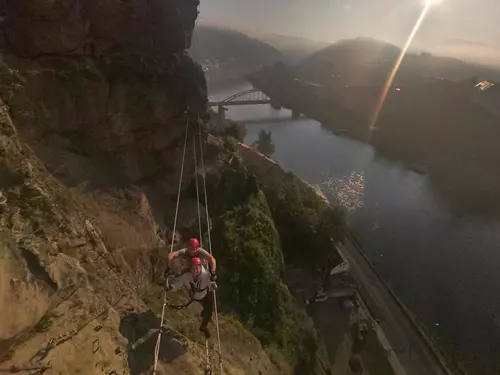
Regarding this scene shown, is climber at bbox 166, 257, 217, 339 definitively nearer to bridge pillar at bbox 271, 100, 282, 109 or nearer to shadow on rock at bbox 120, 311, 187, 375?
shadow on rock at bbox 120, 311, 187, 375

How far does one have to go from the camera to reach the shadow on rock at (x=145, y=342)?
17.2ft

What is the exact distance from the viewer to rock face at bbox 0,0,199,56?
9211mm

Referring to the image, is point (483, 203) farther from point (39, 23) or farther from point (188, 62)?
point (39, 23)

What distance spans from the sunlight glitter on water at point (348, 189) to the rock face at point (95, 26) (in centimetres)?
2337

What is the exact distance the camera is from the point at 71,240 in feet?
21.6

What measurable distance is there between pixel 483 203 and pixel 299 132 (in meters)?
29.1

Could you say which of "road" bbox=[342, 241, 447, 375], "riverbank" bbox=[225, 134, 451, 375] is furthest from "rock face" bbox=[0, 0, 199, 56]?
"road" bbox=[342, 241, 447, 375]

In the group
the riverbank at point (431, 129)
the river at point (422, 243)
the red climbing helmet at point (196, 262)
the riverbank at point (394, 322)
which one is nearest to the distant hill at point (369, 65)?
the riverbank at point (431, 129)

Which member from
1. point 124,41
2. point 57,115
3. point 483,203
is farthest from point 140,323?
point 483,203

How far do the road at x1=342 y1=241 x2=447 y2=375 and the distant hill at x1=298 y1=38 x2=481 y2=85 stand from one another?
235 feet

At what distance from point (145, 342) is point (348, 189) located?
33291 mm

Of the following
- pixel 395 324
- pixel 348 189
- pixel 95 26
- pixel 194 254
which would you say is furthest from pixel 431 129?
pixel 194 254

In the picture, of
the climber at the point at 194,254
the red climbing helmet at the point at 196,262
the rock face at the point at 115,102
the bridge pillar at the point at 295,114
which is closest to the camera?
the red climbing helmet at the point at 196,262

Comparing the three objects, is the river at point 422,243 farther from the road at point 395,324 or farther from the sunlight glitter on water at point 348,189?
the road at point 395,324
